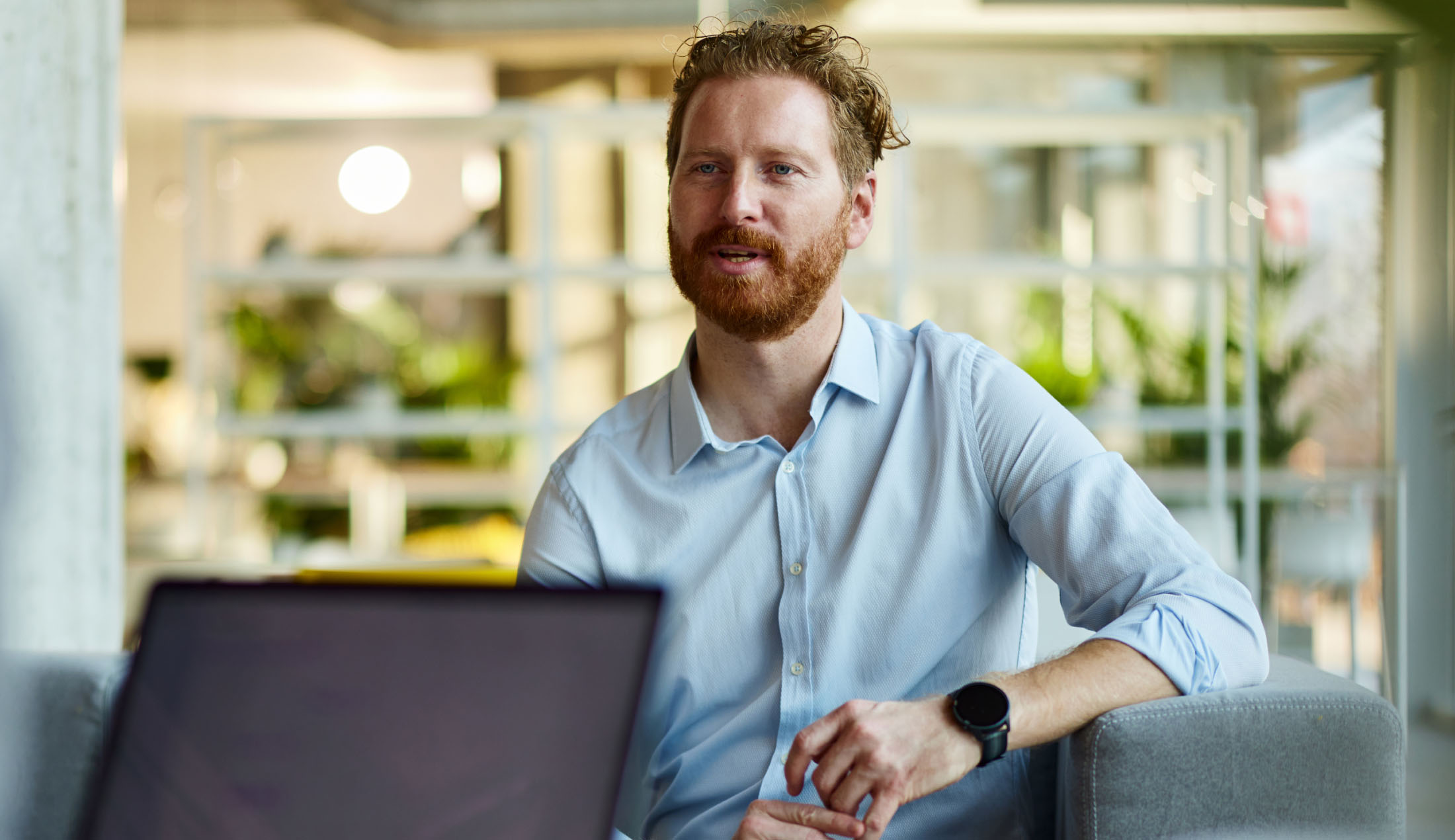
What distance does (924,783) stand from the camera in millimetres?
899

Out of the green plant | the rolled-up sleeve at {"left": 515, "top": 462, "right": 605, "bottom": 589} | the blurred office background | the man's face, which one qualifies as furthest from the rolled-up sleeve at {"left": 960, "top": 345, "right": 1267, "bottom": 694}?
the green plant

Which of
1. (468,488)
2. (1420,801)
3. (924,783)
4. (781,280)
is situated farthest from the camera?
(468,488)

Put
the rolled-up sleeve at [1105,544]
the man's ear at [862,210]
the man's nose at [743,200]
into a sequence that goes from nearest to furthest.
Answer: the rolled-up sleeve at [1105,544] → the man's nose at [743,200] → the man's ear at [862,210]

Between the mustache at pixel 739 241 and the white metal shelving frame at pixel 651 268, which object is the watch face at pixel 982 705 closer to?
the mustache at pixel 739 241

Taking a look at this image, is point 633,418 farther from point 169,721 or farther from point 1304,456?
point 1304,456

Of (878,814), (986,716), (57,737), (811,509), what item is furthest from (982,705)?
(57,737)

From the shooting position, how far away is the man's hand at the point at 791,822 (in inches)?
34.1

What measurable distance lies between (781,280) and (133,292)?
826cm

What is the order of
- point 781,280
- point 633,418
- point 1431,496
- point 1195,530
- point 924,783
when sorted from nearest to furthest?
point 924,783 → point 781,280 → point 633,418 → point 1195,530 → point 1431,496

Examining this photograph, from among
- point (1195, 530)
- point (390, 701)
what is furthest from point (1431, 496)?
point (390, 701)

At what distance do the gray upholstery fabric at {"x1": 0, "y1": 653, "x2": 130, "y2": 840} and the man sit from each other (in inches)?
16.2

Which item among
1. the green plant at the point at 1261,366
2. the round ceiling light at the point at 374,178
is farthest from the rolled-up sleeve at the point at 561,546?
the round ceiling light at the point at 374,178

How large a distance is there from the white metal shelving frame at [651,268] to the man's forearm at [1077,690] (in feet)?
8.99

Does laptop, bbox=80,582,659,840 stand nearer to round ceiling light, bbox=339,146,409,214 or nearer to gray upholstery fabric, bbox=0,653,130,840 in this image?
gray upholstery fabric, bbox=0,653,130,840
